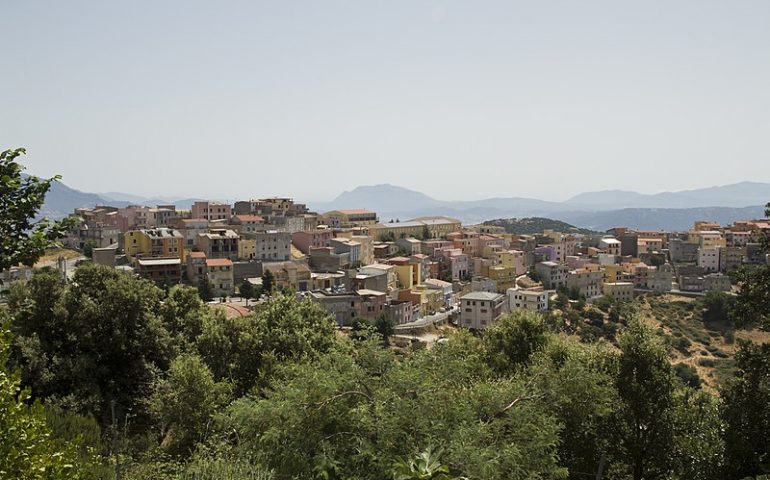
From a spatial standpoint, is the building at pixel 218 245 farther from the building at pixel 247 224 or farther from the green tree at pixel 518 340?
the green tree at pixel 518 340

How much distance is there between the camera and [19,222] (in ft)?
19.0

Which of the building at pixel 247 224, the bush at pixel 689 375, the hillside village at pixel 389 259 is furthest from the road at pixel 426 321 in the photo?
the building at pixel 247 224

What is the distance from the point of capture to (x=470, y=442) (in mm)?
6273

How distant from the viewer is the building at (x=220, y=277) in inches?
1505

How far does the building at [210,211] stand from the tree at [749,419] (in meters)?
51.4

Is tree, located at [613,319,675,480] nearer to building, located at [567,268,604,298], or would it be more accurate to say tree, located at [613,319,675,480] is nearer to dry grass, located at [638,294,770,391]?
dry grass, located at [638,294,770,391]

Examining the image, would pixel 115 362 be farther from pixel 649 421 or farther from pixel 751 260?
pixel 751 260

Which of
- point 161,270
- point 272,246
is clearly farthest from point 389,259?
point 161,270

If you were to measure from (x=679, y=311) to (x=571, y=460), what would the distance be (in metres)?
45.1

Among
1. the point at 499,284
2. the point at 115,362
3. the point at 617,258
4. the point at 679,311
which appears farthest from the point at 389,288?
the point at 617,258

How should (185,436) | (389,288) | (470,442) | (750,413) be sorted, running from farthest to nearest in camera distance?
(389,288)
(185,436)
(750,413)
(470,442)

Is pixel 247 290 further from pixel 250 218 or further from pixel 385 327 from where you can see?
pixel 250 218

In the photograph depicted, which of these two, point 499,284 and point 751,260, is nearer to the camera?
point 499,284

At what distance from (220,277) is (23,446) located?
35.0m
